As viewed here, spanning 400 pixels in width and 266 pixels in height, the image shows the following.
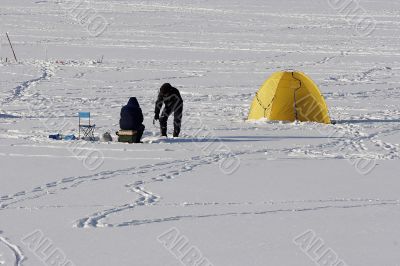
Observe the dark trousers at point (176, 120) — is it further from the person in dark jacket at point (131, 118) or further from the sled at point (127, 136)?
the sled at point (127, 136)

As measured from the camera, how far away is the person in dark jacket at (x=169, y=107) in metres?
14.8

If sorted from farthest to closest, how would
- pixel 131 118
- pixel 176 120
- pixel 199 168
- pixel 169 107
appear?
pixel 169 107
pixel 176 120
pixel 131 118
pixel 199 168

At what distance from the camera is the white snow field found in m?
7.63

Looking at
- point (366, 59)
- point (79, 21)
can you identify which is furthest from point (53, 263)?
point (79, 21)

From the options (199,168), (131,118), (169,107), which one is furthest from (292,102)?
(199,168)

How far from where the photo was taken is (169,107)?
14977 millimetres

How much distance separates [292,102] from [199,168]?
5.24 meters

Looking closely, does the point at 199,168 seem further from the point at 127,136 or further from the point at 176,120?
the point at 176,120

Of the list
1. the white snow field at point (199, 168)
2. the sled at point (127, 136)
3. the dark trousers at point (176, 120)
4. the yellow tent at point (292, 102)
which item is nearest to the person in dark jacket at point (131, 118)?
the sled at point (127, 136)

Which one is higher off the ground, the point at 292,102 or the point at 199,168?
the point at 292,102

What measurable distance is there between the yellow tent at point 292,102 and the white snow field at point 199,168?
38 centimetres

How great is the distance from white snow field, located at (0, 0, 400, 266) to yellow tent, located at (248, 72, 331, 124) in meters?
0.38

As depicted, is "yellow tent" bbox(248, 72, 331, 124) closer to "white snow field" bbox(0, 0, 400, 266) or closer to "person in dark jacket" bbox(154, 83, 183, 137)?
"white snow field" bbox(0, 0, 400, 266)

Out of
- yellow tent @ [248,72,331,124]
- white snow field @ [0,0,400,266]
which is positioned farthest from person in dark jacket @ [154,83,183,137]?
yellow tent @ [248,72,331,124]
